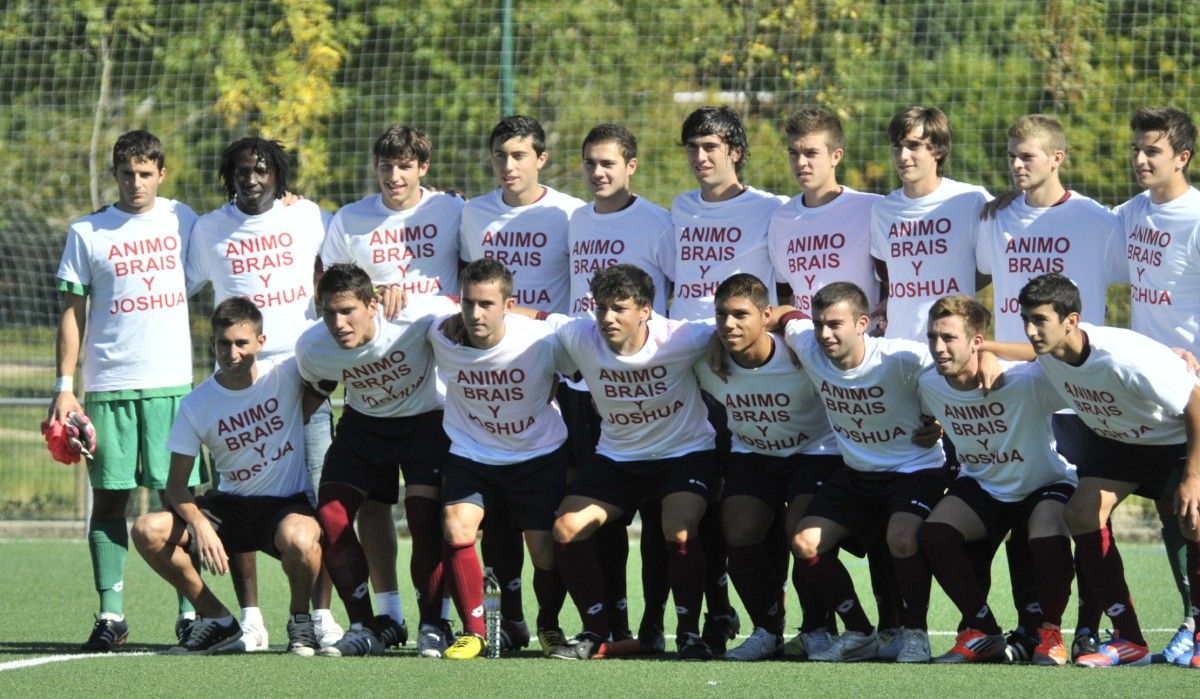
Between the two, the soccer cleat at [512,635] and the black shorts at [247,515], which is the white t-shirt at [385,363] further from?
the soccer cleat at [512,635]

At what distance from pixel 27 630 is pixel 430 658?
2.15m

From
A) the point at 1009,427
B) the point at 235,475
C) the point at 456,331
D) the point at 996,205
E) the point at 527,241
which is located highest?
the point at 996,205

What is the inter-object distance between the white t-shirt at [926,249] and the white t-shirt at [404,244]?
1805mm

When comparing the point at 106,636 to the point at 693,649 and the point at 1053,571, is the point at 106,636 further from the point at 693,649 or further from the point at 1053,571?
the point at 1053,571

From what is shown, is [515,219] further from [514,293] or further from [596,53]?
[596,53]

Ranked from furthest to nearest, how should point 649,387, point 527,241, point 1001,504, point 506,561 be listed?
point 527,241 → point 506,561 → point 649,387 → point 1001,504

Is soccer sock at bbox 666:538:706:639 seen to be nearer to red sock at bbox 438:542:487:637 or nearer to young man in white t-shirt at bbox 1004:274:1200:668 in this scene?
red sock at bbox 438:542:487:637

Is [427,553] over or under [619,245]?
under

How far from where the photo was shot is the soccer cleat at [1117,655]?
18.8 feet

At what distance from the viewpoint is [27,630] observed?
7.18 metres

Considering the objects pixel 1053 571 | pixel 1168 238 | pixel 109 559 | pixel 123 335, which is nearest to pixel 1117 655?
pixel 1053 571

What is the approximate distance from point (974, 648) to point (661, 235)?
6.56ft

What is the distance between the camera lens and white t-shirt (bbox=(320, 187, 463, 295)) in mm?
6863

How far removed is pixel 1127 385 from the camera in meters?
5.61
